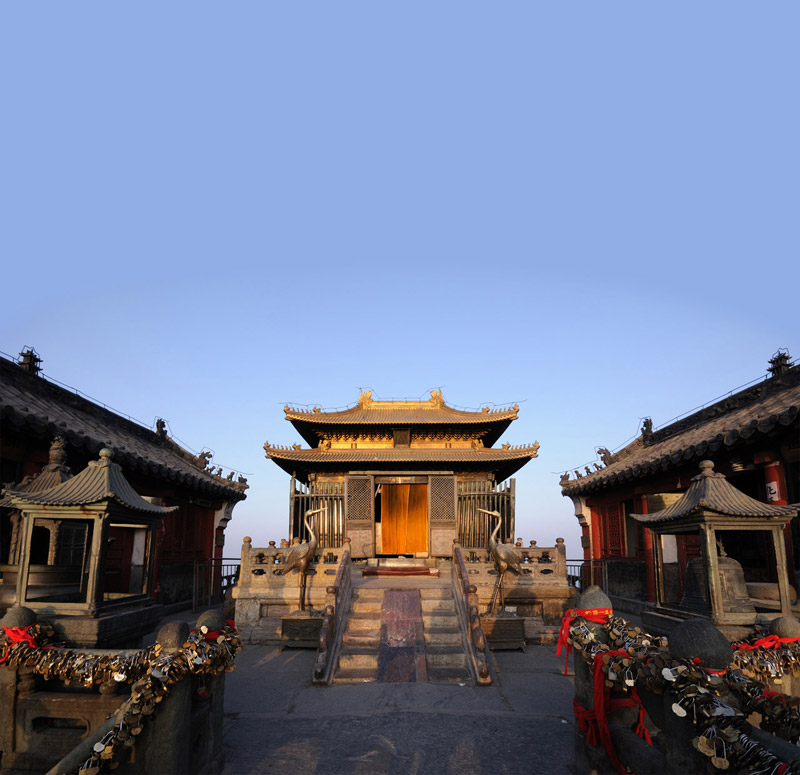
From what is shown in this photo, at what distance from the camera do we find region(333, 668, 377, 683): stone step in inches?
345

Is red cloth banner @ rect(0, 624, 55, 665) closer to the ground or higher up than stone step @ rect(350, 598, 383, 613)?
higher up

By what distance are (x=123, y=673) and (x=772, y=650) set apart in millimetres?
5650

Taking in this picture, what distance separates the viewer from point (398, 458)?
751 inches

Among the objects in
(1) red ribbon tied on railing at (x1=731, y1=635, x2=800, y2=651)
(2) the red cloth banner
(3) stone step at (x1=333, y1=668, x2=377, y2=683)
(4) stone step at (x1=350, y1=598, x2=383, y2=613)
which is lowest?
(3) stone step at (x1=333, y1=668, x2=377, y2=683)

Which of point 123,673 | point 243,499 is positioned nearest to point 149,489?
point 243,499

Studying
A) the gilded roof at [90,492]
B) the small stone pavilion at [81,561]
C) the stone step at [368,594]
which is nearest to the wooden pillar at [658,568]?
the small stone pavilion at [81,561]

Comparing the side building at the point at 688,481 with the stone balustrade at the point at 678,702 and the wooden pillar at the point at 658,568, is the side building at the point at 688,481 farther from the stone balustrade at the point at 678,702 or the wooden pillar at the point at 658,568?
the stone balustrade at the point at 678,702

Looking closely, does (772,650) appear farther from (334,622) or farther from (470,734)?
(334,622)

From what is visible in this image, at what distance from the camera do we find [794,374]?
14.3m

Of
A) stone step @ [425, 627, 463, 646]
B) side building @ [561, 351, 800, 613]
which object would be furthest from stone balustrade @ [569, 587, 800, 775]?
stone step @ [425, 627, 463, 646]

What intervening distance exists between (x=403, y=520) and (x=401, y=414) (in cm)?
410

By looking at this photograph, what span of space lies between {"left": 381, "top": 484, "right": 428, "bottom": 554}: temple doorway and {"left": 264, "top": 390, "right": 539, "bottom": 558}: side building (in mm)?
38

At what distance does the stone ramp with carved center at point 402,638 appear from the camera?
902 centimetres

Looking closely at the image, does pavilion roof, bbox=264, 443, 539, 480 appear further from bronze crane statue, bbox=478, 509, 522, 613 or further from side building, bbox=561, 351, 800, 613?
bronze crane statue, bbox=478, 509, 522, 613
